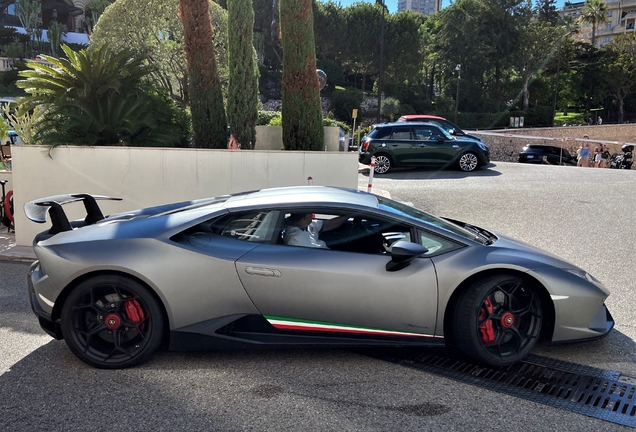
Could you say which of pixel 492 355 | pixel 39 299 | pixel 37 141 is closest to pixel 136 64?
pixel 37 141

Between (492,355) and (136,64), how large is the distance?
316 inches

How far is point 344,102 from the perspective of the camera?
53250 mm

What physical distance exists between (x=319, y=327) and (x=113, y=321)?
4.84 ft

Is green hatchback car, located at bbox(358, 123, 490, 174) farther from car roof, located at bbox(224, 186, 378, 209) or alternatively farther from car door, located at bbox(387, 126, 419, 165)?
car roof, located at bbox(224, 186, 378, 209)

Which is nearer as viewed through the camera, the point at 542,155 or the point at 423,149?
the point at 423,149

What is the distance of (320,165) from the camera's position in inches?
344

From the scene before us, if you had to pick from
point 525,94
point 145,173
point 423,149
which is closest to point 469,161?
point 423,149

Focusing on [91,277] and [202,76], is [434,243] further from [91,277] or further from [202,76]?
[202,76]

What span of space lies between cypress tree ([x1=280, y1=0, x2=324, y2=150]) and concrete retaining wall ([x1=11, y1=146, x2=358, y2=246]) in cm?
203

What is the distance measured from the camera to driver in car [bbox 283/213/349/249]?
13.5ft

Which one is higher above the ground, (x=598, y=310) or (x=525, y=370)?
(x=598, y=310)

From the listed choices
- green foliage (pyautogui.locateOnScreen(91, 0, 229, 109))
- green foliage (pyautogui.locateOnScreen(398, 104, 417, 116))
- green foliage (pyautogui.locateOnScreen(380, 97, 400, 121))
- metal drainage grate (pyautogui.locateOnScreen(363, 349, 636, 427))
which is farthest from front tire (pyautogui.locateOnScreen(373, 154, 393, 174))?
green foliage (pyautogui.locateOnScreen(398, 104, 417, 116))

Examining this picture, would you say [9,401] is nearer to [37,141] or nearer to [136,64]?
[37,141]

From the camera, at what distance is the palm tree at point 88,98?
9.09m
